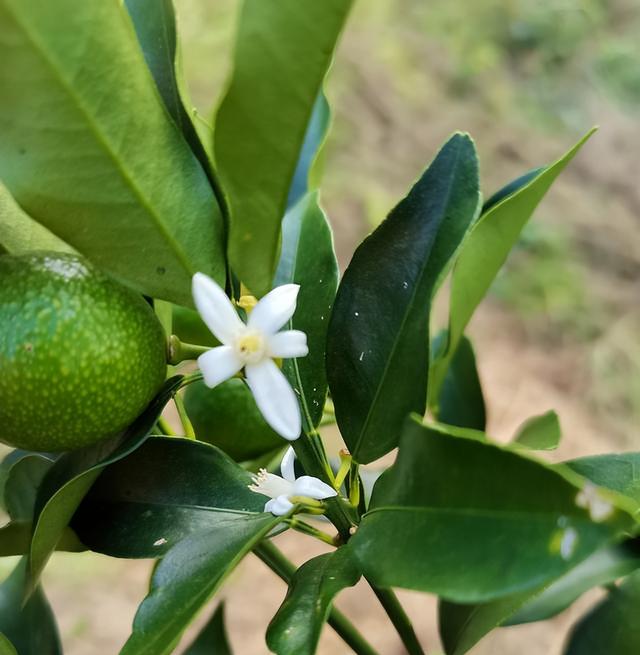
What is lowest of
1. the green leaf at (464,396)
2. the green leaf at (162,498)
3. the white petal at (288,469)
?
the green leaf at (464,396)

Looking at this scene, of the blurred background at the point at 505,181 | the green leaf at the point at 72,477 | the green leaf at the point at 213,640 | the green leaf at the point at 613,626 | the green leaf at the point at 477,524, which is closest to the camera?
the green leaf at the point at 477,524

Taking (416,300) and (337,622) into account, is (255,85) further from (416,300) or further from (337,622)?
(337,622)

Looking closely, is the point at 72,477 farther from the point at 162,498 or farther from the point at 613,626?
the point at 613,626

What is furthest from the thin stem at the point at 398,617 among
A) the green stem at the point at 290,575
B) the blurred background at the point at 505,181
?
the blurred background at the point at 505,181

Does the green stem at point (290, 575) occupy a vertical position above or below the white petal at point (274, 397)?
below

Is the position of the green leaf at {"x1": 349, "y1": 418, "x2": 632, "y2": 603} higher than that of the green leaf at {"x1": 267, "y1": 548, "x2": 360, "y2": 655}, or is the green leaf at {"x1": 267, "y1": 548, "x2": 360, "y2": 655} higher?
the green leaf at {"x1": 349, "y1": 418, "x2": 632, "y2": 603}

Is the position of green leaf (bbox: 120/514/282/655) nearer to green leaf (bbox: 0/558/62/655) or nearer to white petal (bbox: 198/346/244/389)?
white petal (bbox: 198/346/244/389)

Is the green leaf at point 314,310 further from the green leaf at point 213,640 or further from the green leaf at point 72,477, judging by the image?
the green leaf at point 213,640

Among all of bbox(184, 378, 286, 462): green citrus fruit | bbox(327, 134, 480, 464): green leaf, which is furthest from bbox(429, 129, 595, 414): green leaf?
bbox(184, 378, 286, 462): green citrus fruit
